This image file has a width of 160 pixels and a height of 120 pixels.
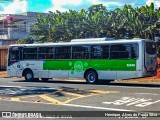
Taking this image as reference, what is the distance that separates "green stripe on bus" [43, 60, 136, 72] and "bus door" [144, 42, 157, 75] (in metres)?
0.77

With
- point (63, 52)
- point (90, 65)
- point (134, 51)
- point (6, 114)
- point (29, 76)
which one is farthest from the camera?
point (29, 76)

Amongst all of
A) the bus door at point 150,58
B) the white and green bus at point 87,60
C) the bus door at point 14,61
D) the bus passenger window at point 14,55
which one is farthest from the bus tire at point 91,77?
the bus passenger window at point 14,55

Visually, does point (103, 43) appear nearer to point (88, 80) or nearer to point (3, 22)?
point (88, 80)

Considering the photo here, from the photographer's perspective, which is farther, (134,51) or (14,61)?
(14,61)

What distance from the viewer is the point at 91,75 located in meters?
22.0

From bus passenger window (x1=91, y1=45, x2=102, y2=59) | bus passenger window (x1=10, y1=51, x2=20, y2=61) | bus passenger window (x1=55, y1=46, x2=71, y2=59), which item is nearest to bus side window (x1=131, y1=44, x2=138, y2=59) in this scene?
bus passenger window (x1=91, y1=45, x2=102, y2=59)

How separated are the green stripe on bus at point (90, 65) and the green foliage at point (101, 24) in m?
11.2

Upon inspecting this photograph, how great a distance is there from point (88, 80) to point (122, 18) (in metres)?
14.1

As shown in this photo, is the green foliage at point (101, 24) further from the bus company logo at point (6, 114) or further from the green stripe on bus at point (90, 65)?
the bus company logo at point (6, 114)

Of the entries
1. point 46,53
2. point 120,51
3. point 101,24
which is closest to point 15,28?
point 101,24

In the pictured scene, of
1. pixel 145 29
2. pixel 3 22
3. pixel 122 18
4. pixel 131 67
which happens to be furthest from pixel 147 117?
pixel 3 22

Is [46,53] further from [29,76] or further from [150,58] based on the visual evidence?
[150,58]

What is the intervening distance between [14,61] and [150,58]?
10.7 metres

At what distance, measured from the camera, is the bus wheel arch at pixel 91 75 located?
21.7 metres
